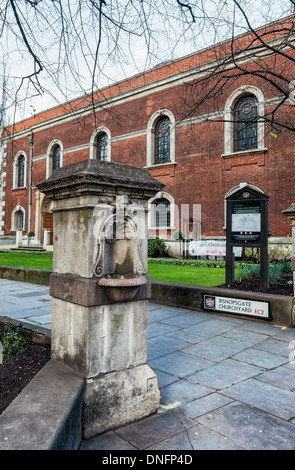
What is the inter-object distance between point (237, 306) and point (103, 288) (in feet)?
13.4

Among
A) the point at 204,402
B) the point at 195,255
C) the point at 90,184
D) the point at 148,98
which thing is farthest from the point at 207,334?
the point at 148,98

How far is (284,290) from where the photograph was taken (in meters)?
6.66

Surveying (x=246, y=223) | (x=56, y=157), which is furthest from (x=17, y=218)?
(x=246, y=223)

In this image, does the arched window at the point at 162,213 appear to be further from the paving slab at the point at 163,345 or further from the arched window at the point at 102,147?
the paving slab at the point at 163,345

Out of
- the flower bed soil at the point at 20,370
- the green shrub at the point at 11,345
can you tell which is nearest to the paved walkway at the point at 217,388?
→ the flower bed soil at the point at 20,370

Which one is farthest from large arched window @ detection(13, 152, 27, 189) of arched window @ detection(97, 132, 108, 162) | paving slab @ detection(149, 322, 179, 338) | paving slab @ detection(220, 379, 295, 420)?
paving slab @ detection(220, 379, 295, 420)

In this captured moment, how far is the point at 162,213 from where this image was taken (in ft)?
64.0

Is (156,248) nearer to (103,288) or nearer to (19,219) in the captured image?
(103,288)

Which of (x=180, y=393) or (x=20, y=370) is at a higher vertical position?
(x=20, y=370)

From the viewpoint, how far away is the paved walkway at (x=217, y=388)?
93.2 inches

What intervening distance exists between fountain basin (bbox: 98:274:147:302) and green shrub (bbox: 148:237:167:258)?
14959 mm

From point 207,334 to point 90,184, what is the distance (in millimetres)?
3464

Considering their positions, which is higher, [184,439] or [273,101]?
[273,101]

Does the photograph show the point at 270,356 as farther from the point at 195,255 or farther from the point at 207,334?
the point at 195,255
